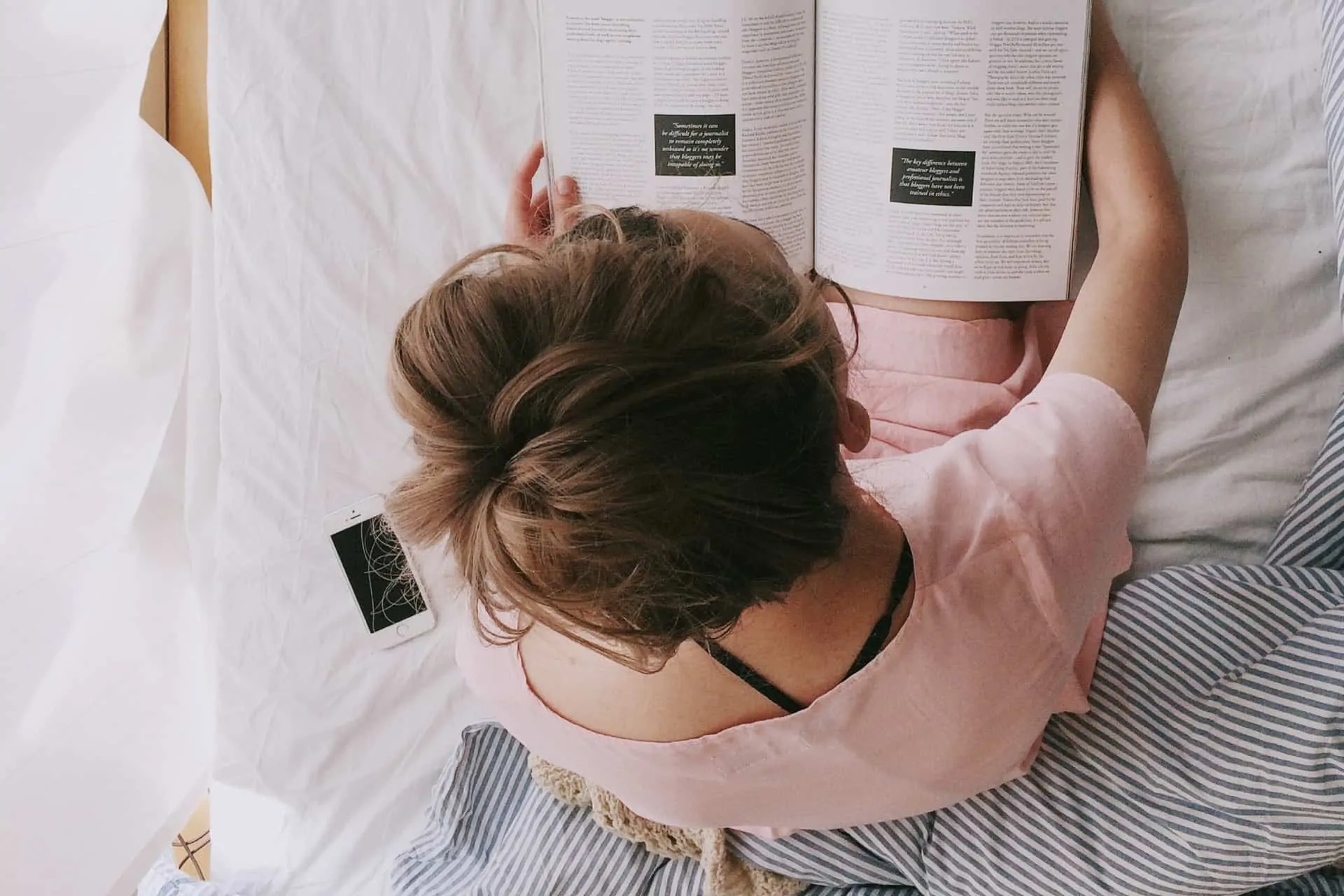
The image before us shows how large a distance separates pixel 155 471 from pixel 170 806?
0.31 metres

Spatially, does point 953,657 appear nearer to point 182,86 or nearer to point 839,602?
point 839,602

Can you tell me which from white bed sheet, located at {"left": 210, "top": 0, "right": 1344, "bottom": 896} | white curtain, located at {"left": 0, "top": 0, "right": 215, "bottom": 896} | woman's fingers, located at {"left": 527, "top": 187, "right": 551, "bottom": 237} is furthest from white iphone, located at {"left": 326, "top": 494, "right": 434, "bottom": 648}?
woman's fingers, located at {"left": 527, "top": 187, "right": 551, "bottom": 237}

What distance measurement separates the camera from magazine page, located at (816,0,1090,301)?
749 millimetres

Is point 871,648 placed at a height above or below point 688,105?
below

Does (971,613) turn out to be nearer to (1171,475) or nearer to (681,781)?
(681,781)

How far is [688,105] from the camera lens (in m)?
0.82

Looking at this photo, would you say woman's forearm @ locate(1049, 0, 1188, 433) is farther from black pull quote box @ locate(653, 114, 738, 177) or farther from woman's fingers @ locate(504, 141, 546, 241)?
woman's fingers @ locate(504, 141, 546, 241)

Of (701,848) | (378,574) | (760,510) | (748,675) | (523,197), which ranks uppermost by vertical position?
(523,197)

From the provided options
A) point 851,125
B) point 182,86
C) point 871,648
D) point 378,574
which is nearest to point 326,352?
point 378,574

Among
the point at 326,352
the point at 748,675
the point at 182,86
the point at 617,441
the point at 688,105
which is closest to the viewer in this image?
the point at 617,441

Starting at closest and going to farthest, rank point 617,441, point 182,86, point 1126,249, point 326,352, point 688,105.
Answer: point 617,441 → point 1126,249 → point 688,105 → point 326,352 → point 182,86

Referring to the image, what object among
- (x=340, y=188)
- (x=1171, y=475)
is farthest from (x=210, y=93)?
(x=1171, y=475)

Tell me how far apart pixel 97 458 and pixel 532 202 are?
1.39 ft

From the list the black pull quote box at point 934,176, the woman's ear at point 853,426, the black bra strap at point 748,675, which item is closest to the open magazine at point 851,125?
the black pull quote box at point 934,176
